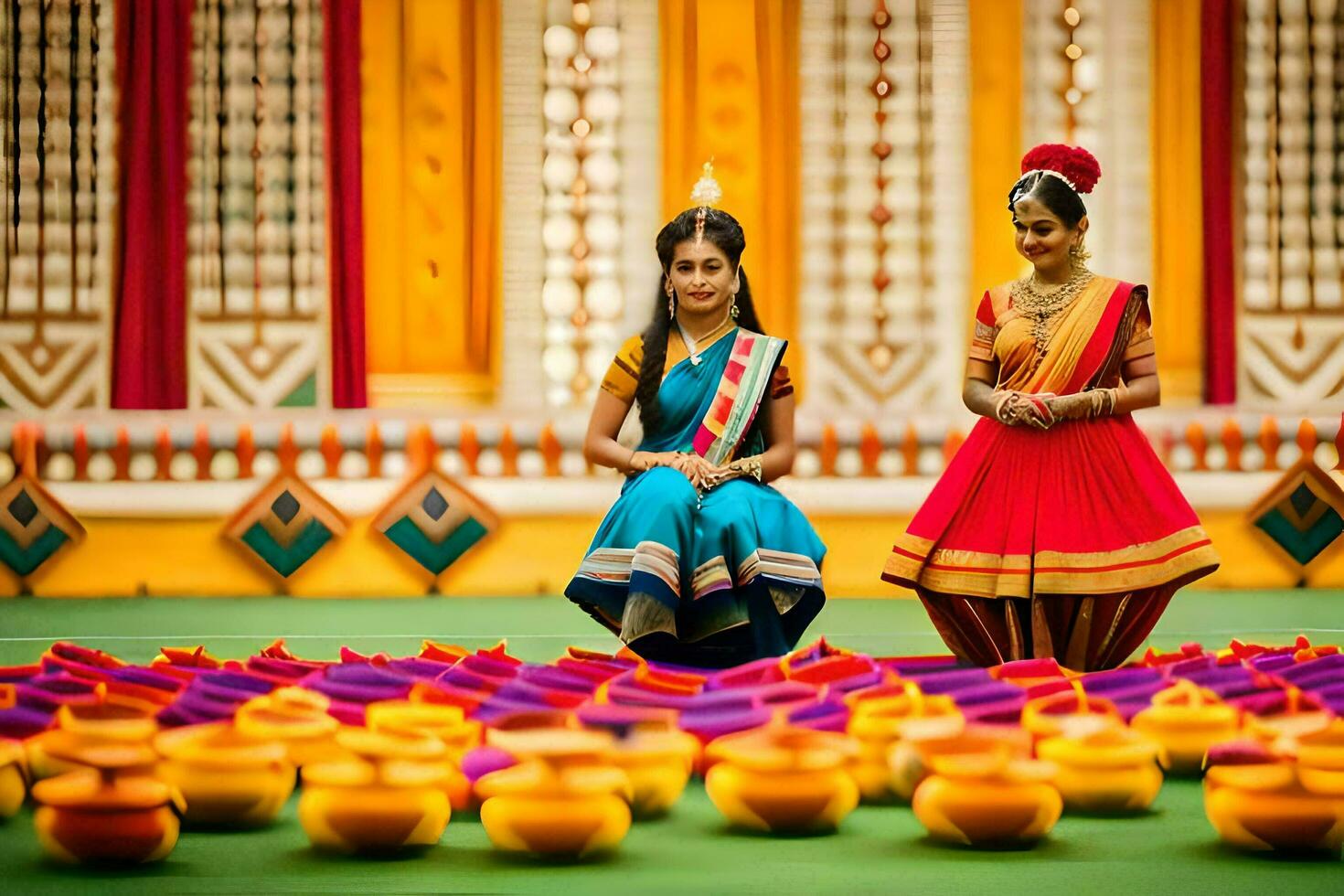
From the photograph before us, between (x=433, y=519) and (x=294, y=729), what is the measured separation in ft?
10.9

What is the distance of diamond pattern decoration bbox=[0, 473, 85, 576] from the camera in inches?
225

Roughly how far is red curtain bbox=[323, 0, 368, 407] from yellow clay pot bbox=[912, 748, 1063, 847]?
13.5 feet

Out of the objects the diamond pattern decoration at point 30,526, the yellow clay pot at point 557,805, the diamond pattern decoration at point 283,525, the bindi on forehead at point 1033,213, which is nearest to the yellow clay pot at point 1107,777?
the yellow clay pot at point 557,805

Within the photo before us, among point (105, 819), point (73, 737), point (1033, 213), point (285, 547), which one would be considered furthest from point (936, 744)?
point (285, 547)

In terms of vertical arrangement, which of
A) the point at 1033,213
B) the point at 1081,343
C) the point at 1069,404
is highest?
the point at 1033,213

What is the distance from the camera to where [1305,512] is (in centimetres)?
578

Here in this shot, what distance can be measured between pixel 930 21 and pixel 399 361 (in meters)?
2.31

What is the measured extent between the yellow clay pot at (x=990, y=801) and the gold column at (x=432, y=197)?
408cm

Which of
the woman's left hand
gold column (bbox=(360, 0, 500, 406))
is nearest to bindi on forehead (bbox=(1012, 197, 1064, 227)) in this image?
the woman's left hand

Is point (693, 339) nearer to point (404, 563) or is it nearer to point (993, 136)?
point (404, 563)

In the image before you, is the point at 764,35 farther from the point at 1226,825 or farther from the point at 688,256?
the point at 1226,825

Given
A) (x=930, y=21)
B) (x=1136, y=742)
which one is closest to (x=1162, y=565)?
(x=1136, y=742)

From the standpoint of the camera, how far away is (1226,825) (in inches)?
82.8

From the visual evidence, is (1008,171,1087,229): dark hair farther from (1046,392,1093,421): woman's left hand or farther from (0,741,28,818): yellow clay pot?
(0,741,28,818): yellow clay pot
